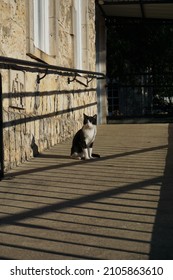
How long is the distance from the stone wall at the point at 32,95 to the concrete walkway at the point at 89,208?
39 cm

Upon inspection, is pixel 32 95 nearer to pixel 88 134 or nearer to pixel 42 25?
pixel 88 134

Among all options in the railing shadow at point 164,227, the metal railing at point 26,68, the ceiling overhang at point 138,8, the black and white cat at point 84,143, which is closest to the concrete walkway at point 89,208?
the railing shadow at point 164,227

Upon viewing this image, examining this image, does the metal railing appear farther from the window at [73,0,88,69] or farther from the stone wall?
A: the window at [73,0,88,69]

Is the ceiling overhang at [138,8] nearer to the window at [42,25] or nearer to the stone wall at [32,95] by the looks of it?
the stone wall at [32,95]

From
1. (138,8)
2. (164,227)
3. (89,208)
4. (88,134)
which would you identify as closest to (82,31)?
(138,8)

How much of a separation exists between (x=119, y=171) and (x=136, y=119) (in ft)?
31.3

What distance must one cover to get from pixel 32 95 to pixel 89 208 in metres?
3.53

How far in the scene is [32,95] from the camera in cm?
770

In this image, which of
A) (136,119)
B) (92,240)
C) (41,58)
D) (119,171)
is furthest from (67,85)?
(92,240)

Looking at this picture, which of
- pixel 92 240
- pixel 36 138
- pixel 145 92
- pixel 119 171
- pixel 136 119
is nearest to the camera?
pixel 92 240

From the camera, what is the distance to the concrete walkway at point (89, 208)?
11.3ft

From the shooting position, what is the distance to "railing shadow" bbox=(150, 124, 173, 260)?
3321 mm
